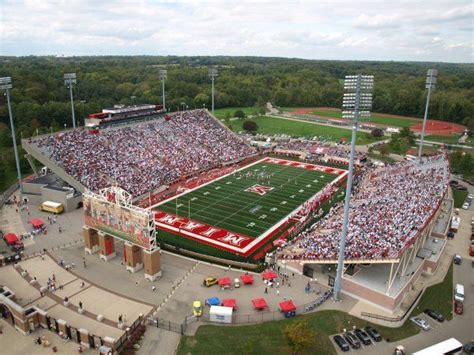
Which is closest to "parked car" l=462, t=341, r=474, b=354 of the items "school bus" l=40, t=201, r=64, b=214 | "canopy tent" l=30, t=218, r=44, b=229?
"canopy tent" l=30, t=218, r=44, b=229

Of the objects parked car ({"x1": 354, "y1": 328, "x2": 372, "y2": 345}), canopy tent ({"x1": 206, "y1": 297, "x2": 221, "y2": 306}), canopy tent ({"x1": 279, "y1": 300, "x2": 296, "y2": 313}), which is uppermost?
canopy tent ({"x1": 279, "y1": 300, "x2": 296, "y2": 313})

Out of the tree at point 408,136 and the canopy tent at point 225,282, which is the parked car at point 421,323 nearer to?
the canopy tent at point 225,282

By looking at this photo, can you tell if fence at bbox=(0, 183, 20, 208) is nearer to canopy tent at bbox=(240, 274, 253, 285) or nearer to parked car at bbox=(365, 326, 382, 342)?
canopy tent at bbox=(240, 274, 253, 285)

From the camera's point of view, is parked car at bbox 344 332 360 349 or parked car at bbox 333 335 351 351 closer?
parked car at bbox 333 335 351 351

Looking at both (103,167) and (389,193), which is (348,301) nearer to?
(389,193)

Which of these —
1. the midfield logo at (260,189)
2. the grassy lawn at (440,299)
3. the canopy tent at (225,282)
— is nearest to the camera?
the grassy lawn at (440,299)

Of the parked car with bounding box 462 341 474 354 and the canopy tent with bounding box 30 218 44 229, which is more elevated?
the canopy tent with bounding box 30 218 44 229

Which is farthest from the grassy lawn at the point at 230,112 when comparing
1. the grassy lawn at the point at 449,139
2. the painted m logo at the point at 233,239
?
the painted m logo at the point at 233,239

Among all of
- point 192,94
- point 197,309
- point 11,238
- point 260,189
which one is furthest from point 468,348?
point 192,94
